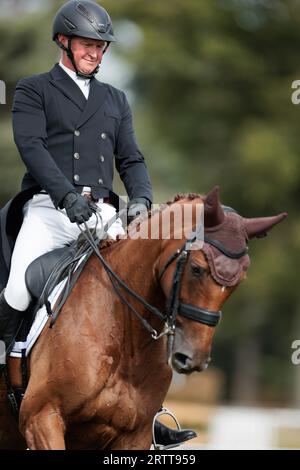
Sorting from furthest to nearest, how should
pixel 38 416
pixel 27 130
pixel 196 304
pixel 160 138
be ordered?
pixel 160 138 → pixel 27 130 → pixel 38 416 → pixel 196 304

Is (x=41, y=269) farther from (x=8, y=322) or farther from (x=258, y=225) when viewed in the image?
(x=258, y=225)

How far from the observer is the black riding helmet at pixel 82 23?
305 inches

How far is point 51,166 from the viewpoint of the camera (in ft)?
25.1

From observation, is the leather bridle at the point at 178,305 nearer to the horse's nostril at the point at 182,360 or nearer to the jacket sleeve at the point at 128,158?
the horse's nostril at the point at 182,360

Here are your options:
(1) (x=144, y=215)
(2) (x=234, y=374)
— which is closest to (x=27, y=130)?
(1) (x=144, y=215)

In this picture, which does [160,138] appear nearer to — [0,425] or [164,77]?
[164,77]

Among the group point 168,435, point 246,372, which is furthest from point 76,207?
point 246,372

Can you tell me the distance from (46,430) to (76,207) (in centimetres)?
155

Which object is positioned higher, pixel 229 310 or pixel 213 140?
pixel 213 140

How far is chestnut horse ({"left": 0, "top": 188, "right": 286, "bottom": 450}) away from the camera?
22.2ft

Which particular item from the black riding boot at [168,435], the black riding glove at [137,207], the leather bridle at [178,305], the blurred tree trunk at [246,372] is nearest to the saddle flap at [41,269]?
the black riding glove at [137,207]

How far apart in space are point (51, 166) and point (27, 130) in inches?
13.6

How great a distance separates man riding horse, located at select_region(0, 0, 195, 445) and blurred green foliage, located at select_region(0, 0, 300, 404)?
17.4m

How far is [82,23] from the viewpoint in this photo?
7750 millimetres
